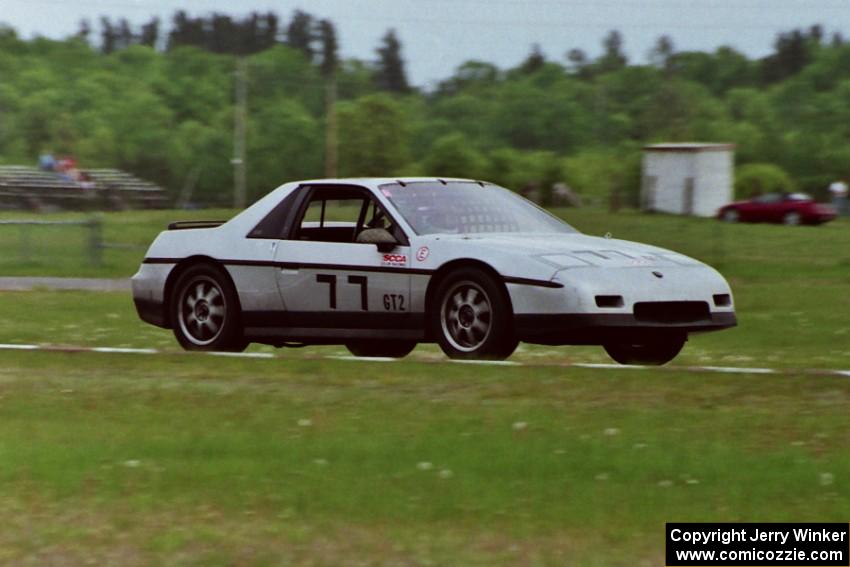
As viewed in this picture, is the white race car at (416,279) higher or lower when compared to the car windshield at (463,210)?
lower

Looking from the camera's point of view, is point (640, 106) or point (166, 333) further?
point (640, 106)

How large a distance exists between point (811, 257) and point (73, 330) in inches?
815

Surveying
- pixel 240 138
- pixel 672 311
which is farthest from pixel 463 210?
pixel 240 138

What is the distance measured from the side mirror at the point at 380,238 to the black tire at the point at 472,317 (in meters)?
0.56

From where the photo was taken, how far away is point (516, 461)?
7.77 m

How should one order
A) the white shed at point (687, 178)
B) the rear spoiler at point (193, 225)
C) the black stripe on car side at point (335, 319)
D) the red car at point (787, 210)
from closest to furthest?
1. the black stripe on car side at point (335, 319)
2. the rear spoiler at point (193, 225)
3. the white shed at point (687, 178)
4. the red car at point (787, 210)

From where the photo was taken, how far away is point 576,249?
39.9ft

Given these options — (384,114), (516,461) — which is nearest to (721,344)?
(516,461)

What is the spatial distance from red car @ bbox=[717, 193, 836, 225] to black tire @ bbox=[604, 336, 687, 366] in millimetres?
41608

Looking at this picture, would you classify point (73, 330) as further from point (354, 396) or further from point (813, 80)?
point (813, 80)

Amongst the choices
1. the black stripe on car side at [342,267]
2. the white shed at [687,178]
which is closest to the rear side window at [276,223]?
the black stripe on car side at [342,267]

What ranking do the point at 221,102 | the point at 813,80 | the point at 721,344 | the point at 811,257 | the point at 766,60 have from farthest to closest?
the point at 766,60
the point at 813,80
the point at 221,102
the point at 811,257
the point at 721,344

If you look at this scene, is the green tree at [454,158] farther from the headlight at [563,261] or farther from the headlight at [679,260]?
the headlight at [563,261]

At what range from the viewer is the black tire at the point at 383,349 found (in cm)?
1348
